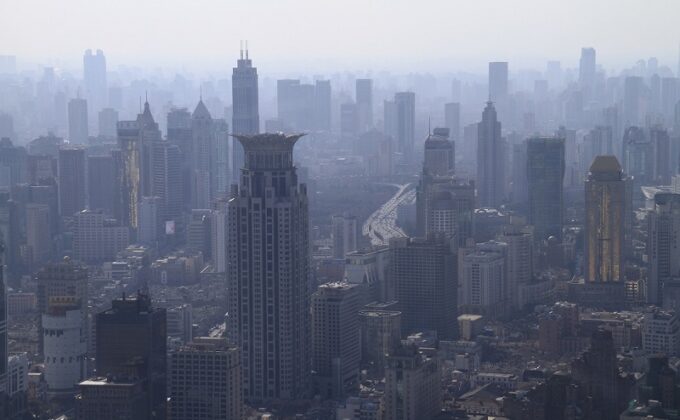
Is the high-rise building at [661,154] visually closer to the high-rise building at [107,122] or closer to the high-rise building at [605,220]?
the high-rise building at [605,220]

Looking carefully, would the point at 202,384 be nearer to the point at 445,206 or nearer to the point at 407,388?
the point at 407,388

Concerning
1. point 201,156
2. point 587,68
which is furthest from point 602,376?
point 587,68

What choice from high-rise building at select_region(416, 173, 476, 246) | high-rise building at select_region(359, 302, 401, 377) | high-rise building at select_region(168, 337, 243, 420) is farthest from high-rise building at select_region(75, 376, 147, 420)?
high-rise building at select_region(416, 173, 476, 246)

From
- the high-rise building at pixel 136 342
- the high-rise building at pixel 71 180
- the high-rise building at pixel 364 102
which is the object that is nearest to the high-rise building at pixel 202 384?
the high-rise building at pixel 136 342

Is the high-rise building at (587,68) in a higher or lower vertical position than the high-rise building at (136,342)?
higher

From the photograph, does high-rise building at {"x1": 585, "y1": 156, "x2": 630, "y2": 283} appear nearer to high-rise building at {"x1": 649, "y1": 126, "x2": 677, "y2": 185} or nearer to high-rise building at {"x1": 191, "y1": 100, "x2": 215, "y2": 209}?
high-rise building at {"x1": 649, "y1": 126, "x2": 677, "y2": 185}

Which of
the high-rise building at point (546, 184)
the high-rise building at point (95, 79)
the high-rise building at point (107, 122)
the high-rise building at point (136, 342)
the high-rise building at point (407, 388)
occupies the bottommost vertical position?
the high-rise building at point (407, 388)
